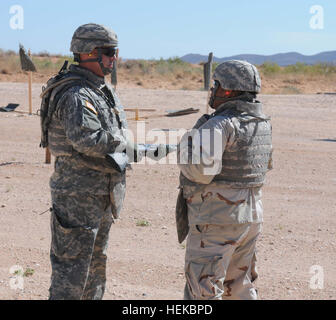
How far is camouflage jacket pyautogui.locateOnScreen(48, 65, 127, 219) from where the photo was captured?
11.0 feet

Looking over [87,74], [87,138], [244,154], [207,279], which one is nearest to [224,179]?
[244,154]

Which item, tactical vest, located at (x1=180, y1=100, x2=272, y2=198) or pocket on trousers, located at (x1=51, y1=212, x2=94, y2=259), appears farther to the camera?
pocket on trousers, located at (x1=51, y1=212, x2=94, y2=259)

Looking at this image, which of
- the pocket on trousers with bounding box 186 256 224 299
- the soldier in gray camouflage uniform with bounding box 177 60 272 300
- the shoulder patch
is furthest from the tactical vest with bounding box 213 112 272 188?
the shoulder patch

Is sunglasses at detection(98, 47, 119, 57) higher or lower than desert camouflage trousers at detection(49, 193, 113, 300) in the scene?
higher

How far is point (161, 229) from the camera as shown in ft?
20.5

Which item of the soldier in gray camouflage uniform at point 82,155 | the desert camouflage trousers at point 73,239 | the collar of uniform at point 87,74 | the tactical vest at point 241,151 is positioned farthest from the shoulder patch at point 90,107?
the tactical vest at point 241,151

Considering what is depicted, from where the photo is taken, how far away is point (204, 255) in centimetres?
329

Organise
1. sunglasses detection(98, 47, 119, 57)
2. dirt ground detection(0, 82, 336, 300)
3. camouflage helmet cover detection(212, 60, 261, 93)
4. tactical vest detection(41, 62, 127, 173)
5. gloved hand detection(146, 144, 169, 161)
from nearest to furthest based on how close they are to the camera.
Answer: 1. camouflage helmet cover detection(212, 60, 261, 93)
2. tactical vest detection(41, 62, 127, 173)
3. sunglasses detection(98, 47, 119, 57)
4. gloved hand detection(146, 144, 169, 161)
5. dirt ground detection(0, 82, 336, 300)

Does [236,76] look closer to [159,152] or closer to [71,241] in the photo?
[159,152]

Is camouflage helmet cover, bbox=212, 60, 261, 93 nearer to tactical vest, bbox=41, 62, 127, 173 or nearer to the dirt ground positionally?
tactical vest, bbox=41, 62, 127, 173

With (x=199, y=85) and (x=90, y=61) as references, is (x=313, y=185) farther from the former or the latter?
(x=199, y=85)

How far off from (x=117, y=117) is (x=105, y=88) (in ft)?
0.66

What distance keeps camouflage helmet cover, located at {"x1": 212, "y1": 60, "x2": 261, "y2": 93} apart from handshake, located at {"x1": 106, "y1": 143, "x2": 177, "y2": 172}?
656 mm
